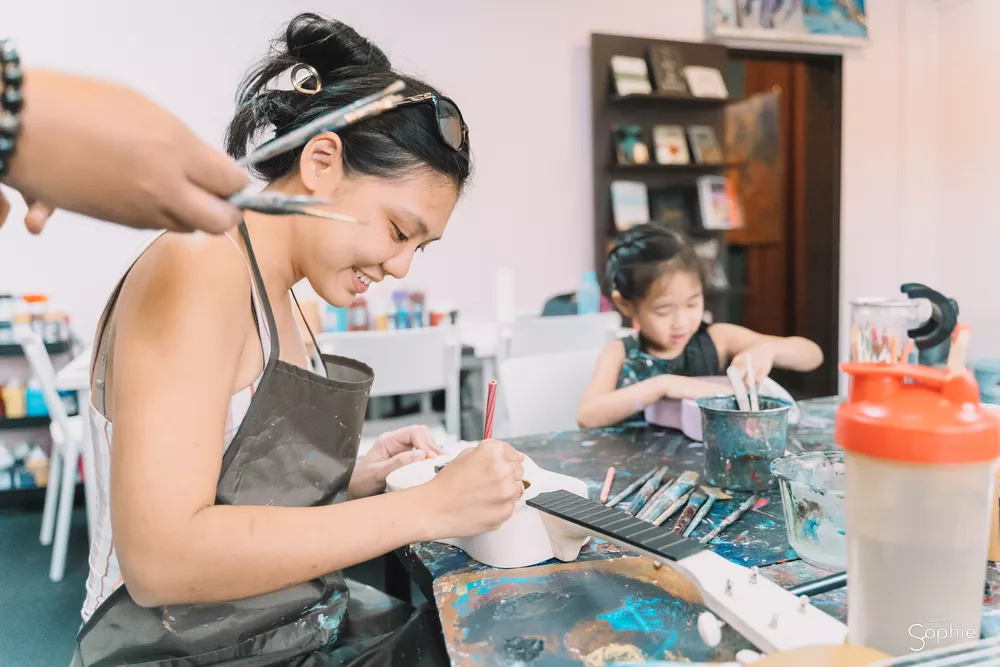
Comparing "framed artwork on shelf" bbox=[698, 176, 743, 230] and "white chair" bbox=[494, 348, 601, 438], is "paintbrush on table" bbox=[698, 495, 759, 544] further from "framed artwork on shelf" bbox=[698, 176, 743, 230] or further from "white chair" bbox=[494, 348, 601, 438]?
"framed artwork on shelf" bbox=[698, 176, 743, 230]

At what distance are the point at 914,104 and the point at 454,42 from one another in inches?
116

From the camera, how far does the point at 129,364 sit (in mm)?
664

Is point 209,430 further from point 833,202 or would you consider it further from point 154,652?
point 833,202

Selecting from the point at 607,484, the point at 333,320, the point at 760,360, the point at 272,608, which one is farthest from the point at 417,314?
the point at 272,608

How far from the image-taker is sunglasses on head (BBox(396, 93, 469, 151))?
90 centimetres

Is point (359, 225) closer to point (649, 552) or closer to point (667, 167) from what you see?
point (649, 552)

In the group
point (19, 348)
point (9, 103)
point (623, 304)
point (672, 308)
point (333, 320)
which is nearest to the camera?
point (9, 103)

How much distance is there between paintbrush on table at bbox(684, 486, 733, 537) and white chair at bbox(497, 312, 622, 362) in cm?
158

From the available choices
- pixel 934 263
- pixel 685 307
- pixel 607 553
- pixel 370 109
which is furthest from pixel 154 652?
pixel 934 263

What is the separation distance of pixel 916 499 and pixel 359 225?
0.63 metres

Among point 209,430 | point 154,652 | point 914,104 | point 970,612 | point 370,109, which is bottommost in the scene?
point 154,652

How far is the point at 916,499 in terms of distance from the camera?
48cm

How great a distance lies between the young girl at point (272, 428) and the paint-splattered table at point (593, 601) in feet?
0.22

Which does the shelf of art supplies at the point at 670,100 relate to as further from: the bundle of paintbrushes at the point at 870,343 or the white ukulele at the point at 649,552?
the white ukulele at the point at 649,552
